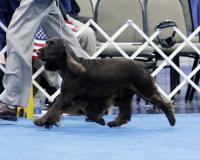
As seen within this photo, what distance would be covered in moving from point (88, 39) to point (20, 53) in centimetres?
78

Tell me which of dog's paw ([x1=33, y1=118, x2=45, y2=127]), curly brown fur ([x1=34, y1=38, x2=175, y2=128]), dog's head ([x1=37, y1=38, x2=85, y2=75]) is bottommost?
dog's paw ([x1=33, y1=118, x2=45, y2=127])

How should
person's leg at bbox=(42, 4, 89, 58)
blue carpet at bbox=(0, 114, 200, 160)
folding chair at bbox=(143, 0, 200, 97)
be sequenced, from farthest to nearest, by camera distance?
folding chair at bbox=(143, 0, 200, 97), person's leg at bbox=(42, 4, 89, 58), blue carpet at bbox=(0, 114, 200, 160)

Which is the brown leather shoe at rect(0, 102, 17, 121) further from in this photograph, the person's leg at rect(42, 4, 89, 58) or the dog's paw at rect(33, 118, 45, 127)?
the person's leg at rect(42, 4, 89, 58)

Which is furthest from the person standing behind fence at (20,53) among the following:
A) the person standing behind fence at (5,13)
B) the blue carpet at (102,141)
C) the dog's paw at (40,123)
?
the person standing behind fence at (5,13)

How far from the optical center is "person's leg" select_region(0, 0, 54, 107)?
13.2 feet

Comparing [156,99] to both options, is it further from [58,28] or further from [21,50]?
[21,50]

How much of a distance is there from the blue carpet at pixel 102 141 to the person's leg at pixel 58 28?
0.55 m

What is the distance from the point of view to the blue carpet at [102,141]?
2.57m

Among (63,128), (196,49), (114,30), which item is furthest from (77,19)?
(63,128)

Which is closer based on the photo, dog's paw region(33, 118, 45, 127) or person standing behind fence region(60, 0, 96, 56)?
dog's paw region(33, 118, 45, 127)

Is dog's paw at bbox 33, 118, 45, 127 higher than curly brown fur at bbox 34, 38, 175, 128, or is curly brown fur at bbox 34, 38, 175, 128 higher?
curly brown fur at bbox 34, 38, 175, 128

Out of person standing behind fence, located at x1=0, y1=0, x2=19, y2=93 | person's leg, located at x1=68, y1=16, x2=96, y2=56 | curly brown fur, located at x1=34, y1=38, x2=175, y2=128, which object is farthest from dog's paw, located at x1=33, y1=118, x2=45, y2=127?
person's leg, located at x1=68, y1=16, x2=96, y2=56

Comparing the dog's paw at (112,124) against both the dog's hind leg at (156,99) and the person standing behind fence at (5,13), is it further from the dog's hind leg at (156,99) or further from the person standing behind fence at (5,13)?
the person standing behind fence at (5,13)

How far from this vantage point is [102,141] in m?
3.10
